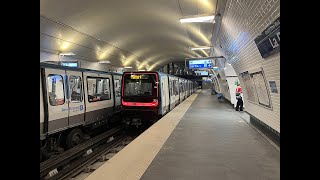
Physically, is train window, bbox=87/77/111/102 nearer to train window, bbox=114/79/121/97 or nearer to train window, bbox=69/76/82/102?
train window, bbox=69/76/82/102

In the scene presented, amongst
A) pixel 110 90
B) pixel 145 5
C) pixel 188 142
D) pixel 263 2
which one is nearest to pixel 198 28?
pixel 145 5

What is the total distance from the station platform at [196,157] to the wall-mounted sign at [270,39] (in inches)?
76.9

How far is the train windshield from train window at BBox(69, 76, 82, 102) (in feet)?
8.47

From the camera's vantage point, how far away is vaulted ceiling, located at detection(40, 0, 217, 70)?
32.3 ft

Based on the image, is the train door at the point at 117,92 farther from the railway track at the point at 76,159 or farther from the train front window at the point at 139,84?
the railway track at the point at 76,159

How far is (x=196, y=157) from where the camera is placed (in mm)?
4555

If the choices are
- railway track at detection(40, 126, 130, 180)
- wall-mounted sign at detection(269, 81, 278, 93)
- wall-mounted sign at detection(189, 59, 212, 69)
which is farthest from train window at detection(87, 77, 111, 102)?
wall-mounted sign at detection(189, 59, 212, 69)

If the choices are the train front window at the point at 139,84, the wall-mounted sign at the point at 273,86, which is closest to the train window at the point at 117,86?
the train front window at the point at 139,84

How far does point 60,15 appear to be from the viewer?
10336 millimetres

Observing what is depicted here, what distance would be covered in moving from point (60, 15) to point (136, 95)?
15.5 feet

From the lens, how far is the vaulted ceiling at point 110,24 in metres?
9.84
